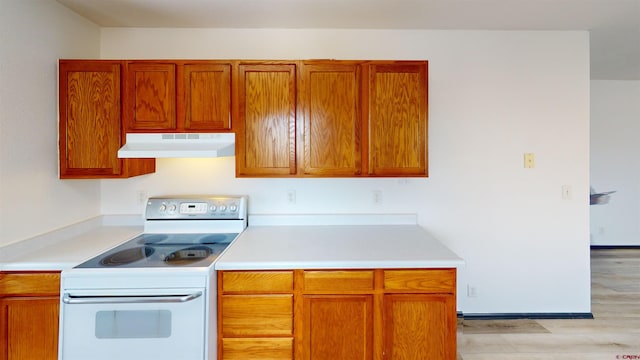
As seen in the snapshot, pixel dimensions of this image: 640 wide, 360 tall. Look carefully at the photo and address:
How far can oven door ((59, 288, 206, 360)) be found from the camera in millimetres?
1755

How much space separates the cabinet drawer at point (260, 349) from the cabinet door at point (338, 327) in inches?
3.6

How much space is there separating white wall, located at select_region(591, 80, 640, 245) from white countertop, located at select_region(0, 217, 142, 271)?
565cm

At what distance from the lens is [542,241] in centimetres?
295

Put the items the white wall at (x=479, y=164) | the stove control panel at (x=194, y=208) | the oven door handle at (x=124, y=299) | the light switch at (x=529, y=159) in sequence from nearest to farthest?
the oven door handle at (x=124, y=299)
the stove control panel at (x=194, y=208)
the white wall at (x=479, y=164)
the light switch at (x=529, y=159)

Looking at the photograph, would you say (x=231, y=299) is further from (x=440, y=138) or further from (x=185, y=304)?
(x=440, y=138)

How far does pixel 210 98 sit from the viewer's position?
92.1 inches

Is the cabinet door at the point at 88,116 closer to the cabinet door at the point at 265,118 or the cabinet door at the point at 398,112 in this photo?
the cabinet door at the point at 265,118

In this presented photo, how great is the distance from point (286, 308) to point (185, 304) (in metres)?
0.48

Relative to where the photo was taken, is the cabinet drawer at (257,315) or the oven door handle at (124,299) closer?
the oven door handle at (124,299)

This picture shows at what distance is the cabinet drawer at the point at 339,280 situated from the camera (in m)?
1.93

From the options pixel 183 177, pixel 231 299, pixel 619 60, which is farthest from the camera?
pixel 619 60

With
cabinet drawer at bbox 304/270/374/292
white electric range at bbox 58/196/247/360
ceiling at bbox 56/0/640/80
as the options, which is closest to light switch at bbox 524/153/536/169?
ceiling at bbox 56/0/640/80

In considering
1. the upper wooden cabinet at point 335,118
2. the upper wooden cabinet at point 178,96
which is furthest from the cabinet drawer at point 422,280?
the upper wooden cabinet at point 178,96

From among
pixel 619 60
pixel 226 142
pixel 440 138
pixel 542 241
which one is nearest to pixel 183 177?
pixel 226 142
